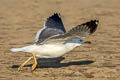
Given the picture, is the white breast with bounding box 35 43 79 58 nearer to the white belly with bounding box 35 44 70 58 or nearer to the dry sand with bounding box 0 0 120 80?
the white belly with bounding box 35 44 70 58

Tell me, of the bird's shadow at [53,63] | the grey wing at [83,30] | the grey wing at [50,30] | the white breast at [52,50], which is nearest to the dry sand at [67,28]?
the bird's shadow at [53,63]

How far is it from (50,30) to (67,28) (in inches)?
156

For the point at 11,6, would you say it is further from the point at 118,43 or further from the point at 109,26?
the point at 118,43

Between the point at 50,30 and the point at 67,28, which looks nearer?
the point at 50,30

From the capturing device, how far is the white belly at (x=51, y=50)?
7859 mm

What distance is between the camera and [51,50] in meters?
7.88

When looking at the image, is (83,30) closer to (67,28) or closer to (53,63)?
(53,63)

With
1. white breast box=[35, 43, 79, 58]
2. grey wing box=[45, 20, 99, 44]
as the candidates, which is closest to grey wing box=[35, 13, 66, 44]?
white breast box=[35, 43, 79, 58]

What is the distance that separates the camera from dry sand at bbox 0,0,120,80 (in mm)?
7750

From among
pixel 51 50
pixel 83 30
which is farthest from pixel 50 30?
pixel 83 30

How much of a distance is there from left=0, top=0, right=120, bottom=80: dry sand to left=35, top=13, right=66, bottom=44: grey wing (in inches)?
26.7

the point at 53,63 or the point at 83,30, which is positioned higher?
the point at 83,30

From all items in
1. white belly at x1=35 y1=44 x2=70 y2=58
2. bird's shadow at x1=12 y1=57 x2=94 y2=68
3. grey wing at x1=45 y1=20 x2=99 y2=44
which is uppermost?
grey wing at x1=45 y1=20 x2=99 y2=44

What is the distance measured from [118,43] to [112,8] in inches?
237
